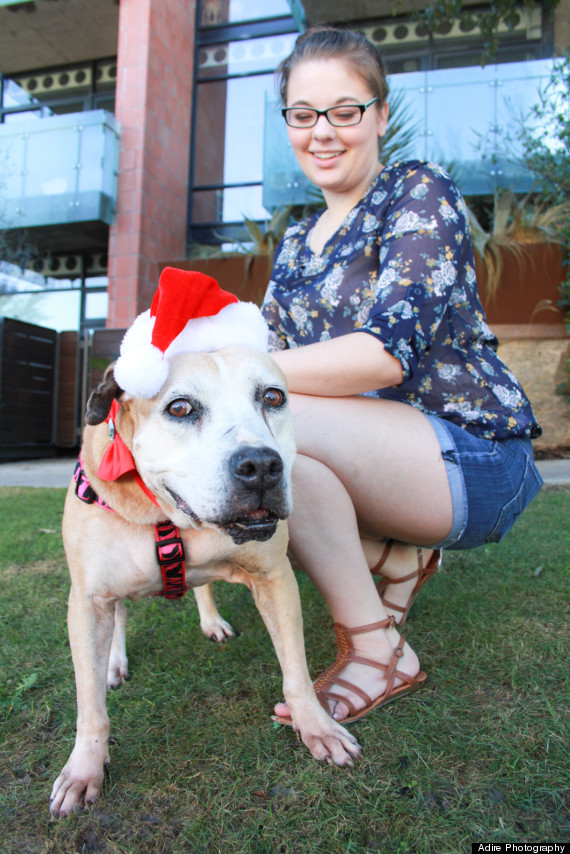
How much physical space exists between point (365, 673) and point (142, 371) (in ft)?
3.45

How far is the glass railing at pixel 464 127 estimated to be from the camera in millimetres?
7359

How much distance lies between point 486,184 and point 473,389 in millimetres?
6471

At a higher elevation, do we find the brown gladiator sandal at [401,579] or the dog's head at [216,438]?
the dog's head at [216,438]

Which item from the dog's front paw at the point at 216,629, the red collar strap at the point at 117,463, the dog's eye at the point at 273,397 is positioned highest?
the dog's eye at the point at 273,397

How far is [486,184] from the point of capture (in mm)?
7441

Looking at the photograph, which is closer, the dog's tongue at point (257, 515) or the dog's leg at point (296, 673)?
the dog's tongue at point (257, 515)

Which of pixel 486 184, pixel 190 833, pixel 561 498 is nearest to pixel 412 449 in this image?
pixel 190 833

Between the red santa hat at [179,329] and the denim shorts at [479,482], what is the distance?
66 cm

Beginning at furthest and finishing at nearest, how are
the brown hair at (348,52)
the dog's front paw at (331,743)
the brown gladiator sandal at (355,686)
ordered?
the brown hair at (348,52), the brown gladiator sandal at (355,686), the dog's front paw at (331,743)

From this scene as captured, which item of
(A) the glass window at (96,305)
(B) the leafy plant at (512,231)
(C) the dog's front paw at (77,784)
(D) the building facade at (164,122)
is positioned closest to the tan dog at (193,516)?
(C) the dog's front paw at (77,784)

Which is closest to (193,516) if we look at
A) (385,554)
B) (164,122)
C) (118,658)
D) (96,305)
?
(118,658)

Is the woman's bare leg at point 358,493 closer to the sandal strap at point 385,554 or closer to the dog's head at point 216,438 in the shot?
the dog's head at point 216,438

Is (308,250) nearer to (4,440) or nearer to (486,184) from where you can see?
(486,184)

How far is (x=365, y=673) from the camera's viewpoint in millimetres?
1719
